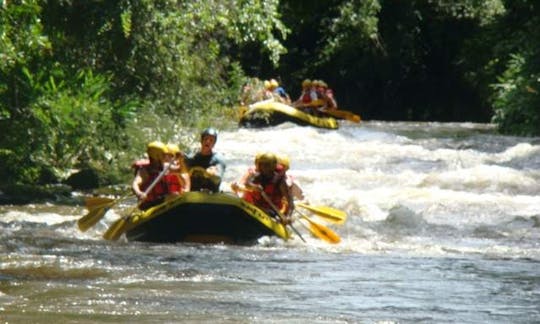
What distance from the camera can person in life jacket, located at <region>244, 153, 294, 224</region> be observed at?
560 inches

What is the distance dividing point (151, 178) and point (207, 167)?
56 centimetres

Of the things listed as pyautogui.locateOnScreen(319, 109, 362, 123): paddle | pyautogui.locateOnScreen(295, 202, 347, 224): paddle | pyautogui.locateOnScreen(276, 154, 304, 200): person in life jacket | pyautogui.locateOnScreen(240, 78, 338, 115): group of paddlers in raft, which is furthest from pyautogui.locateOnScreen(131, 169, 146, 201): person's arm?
pyautogui.locateOnScreen(319, 109, 362, 123): paddle

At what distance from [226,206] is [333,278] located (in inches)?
91.2

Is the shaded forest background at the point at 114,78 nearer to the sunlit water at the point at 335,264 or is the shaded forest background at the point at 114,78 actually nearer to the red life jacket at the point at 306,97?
the sunlit water at the point at 335,264

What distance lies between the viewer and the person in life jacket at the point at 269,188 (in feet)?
46.6

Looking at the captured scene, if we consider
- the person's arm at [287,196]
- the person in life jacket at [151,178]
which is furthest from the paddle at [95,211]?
the person's arm at [287,196]

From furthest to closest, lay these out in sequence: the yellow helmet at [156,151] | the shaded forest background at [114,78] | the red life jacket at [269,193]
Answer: the shaded forest background at [114,78] < the red life jacket at [269,193] < the yellow helmet at [156,151]

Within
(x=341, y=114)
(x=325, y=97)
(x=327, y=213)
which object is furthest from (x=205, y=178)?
(x=325, y=97)

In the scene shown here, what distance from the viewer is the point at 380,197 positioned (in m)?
18.3

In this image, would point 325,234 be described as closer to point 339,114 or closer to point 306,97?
point 339,114

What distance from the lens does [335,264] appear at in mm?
12273

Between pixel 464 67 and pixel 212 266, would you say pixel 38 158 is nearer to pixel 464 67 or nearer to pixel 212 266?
pixel 212 266

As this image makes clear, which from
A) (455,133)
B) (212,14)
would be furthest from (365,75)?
(212,14)

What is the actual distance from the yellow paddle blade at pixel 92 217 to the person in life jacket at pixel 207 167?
3.12ft
